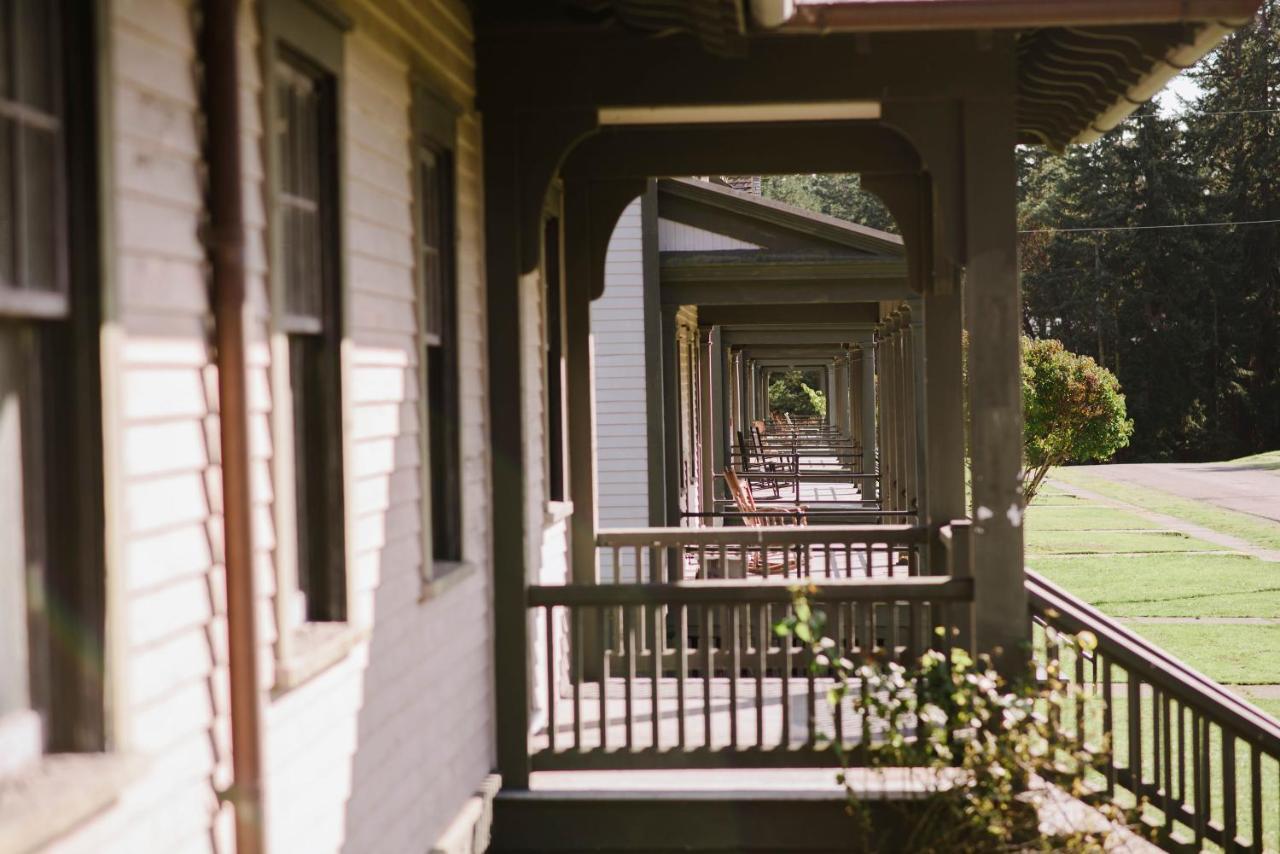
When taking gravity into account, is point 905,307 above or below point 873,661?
above

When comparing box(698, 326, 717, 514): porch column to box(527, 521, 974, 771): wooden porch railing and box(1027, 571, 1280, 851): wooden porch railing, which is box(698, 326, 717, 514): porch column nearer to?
box(527, 521, 974, 771): wooden porch railing

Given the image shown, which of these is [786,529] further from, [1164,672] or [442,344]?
[442,344]

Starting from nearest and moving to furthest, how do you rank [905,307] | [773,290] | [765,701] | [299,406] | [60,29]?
[60,29] < [299,406] < [765,701] < [773,290] < [905,307]

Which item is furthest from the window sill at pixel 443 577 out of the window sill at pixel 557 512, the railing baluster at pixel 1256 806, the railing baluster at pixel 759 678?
the railing baluster at pixel 1256 806

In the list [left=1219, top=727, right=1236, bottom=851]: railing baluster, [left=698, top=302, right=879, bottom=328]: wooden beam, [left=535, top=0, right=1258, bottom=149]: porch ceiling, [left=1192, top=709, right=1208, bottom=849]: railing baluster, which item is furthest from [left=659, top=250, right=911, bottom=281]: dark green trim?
[left=1219, top=727, right=1236, bottom=851]: railing baluster

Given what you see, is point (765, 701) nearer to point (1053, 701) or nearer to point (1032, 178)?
point (1053, 701)

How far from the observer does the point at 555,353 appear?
8.97m

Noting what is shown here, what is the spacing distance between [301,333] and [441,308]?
1.81 meters

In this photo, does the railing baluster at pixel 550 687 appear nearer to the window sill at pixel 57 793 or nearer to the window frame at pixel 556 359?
the window frame at pixel 556 359

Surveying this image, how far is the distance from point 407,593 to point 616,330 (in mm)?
9106

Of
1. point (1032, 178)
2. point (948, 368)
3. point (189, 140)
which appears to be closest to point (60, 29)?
point (189, 140)

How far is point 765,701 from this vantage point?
28.0 feet

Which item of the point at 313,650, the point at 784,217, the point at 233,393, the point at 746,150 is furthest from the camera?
the point at 784,217

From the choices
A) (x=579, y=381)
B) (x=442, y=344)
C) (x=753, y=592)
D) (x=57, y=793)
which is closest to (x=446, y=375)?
(x=442, y=344)
